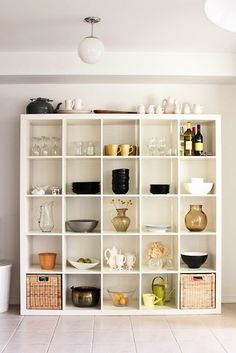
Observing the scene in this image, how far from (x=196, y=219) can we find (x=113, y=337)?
152 cm

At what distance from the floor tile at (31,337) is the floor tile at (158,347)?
76 cm

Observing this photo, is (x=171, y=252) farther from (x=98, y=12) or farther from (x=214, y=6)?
(x=214, y=6)

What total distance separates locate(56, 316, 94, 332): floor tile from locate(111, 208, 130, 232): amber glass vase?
90 centimetres

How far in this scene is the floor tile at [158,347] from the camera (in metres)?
4.11

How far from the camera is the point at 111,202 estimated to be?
18.5 ft

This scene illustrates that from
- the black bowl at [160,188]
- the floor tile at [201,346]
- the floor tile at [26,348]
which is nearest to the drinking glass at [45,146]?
the black bowl at [160,188]

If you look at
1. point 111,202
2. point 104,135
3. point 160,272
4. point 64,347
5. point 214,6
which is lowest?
point 64,347

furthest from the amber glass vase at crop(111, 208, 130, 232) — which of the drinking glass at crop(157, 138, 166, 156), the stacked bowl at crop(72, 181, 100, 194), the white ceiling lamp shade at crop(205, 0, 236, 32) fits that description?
the white ceiling lamp shade at crop(205, 0, 236, 32)

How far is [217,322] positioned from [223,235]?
1110 mm

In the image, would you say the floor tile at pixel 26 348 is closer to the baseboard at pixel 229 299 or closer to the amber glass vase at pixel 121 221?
the amber glass vase at pixel 121 221

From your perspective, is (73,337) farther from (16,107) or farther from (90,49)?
(16,107)

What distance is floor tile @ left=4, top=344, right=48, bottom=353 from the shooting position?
162 inches

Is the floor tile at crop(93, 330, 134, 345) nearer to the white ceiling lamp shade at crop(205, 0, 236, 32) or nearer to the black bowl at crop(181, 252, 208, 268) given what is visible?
the black bowl at crop(181, 252, 208, 268)

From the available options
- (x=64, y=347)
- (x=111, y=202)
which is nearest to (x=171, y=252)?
(x=111, y=202)
